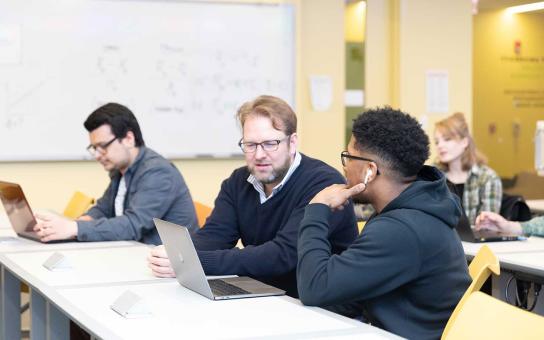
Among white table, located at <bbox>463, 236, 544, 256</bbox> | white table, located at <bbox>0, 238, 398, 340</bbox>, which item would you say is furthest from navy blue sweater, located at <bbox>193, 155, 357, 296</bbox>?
white table, located at <bbox>463, 236, 544, 256</bbox>

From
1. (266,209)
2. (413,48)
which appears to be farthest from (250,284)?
(413,48)

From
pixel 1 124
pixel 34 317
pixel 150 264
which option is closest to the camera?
pixel 150 264

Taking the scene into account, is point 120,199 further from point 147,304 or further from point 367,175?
point 367,175

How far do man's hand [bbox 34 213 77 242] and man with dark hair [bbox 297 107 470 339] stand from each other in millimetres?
1688

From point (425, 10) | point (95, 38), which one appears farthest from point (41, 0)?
point (425, 10)

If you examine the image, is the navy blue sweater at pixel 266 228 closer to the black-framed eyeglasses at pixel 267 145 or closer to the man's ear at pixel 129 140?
the black-framed eyeglasses at pixel 267 145

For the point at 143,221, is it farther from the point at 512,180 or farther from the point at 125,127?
the point at 512,180

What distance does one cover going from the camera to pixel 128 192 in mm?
4371

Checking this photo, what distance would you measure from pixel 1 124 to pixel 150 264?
340 centimetres

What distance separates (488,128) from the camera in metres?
7.84

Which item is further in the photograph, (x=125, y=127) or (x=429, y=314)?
(x=125, y=127)

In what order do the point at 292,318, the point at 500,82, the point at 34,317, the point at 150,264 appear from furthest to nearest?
the point at 500,82
the point at 34,317
the point at 150,264
the point at 292,318

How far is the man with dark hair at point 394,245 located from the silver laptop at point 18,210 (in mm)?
1835

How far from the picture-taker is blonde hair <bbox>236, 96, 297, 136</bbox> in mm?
3174
